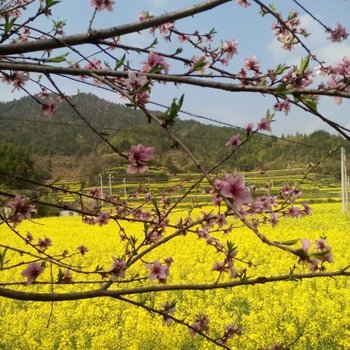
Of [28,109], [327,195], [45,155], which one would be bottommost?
[327,195]

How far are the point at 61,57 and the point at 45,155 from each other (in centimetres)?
10437

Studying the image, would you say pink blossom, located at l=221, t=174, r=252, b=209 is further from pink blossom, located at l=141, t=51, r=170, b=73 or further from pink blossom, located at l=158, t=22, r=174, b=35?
pink blossom, located at l=158, t=22, r=174, b=35

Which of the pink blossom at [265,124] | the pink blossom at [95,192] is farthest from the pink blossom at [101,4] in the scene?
the pink blossom at [95,192]

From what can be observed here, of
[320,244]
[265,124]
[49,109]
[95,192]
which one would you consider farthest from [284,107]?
[95,192]

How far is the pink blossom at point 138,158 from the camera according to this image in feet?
3.59

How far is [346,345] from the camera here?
436 cm

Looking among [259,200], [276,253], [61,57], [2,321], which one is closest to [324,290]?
[276,253]

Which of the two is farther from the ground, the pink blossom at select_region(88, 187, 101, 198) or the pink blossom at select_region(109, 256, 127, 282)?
the pink blossom at select_region(88, 187, 101, 198)

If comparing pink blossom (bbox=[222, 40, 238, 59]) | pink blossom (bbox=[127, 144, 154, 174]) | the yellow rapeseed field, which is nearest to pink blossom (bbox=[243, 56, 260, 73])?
pink blossom (bbox=[222, 40, 238, 59])

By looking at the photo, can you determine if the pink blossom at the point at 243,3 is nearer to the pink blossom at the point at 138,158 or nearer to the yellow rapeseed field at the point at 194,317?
the pink blossom at the point at 138,158

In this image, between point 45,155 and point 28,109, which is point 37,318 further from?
point 28,109

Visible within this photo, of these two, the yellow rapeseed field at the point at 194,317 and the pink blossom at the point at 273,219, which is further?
the yellow rapeseed field at the point at 194,317

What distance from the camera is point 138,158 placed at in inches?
43.4

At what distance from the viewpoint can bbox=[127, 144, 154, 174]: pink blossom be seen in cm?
109
